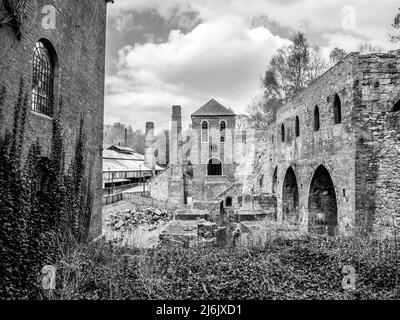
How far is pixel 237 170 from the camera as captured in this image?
117 ft

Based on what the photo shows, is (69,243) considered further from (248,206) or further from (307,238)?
(248,206)

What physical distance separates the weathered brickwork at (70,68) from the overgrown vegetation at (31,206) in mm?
294

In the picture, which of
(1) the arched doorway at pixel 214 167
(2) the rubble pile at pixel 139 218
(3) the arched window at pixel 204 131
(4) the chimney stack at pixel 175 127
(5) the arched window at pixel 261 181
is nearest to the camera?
(2) the rubble pile at pixel 139 218

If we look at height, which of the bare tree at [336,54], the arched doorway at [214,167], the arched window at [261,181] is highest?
the bare tree at [336,54]

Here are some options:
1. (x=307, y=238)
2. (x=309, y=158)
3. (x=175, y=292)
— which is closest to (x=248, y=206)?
(x=309, y=158)

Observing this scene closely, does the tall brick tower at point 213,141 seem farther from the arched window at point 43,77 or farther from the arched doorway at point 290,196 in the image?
the arched window at point 43,77

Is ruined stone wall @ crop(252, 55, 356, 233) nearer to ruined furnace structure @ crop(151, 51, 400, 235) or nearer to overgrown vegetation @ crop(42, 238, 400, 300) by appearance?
ruined furnace structure @ crop(151, 51, 400, 235)

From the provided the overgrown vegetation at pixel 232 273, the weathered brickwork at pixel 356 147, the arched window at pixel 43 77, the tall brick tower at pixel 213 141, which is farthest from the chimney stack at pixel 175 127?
the overgrown vegetation at pixel 232 273

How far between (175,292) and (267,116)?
97.9 ft

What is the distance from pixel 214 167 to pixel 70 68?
29254 millimetres

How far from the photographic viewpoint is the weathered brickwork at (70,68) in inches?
280

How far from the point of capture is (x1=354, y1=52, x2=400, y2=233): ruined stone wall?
1032 cm

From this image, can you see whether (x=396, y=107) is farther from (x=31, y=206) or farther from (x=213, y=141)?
(x=213, y=141)

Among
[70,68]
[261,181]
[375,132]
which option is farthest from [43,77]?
[261,181]
